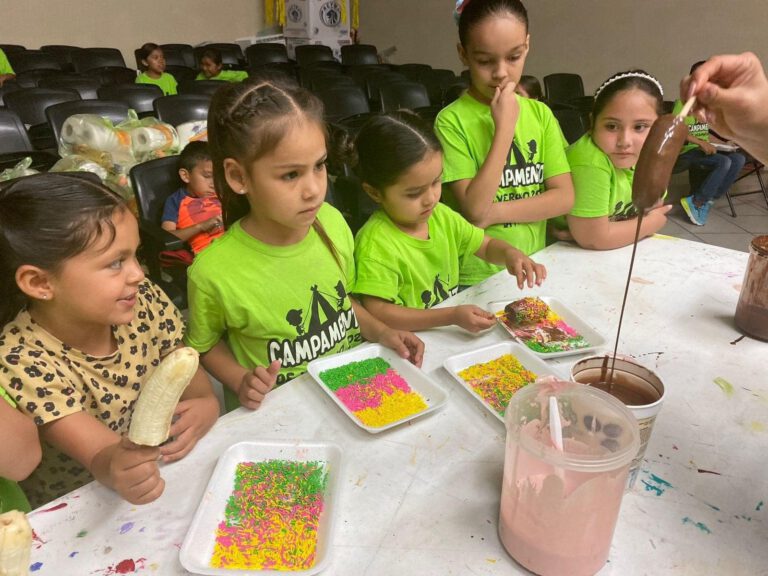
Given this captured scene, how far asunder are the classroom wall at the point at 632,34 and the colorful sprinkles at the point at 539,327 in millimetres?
5903

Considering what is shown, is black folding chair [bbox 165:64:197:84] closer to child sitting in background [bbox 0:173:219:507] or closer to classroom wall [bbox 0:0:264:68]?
classroom wall [bbox 0:0:264:68]

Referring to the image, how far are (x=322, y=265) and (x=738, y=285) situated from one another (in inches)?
42.6

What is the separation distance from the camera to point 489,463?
0.85m

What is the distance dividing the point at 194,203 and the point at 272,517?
185cm

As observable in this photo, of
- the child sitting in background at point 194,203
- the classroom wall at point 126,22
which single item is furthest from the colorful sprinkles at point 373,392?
the classroom wall at point 126,22

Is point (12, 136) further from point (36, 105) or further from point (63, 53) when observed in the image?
point (63, 53)

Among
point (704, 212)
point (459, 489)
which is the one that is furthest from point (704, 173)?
point (459, 489)

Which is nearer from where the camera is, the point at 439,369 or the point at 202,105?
the point at 439,369

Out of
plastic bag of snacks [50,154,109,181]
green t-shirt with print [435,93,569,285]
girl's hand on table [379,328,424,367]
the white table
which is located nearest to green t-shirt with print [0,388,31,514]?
the white table

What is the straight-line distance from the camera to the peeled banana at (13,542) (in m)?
0.51

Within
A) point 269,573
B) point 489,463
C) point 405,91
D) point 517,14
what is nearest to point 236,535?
point 269,573

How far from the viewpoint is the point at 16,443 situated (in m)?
0.84

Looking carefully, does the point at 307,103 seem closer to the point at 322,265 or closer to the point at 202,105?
the point at 322,265

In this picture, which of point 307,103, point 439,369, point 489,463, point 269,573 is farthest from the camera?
point 307,103
